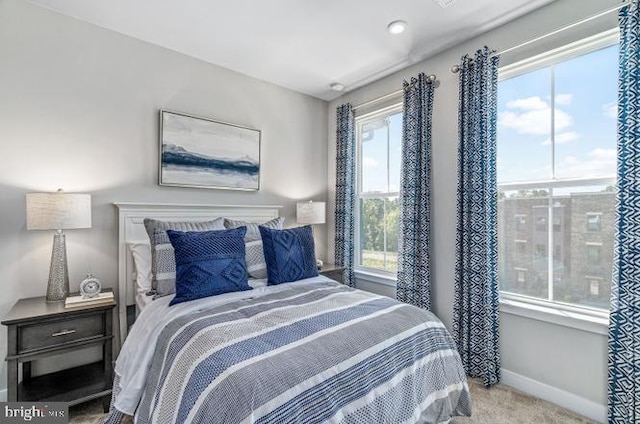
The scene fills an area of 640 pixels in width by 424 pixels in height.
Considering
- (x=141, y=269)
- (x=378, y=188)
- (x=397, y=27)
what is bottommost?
(x=141, y=269)

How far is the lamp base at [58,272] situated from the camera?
2.01 meters

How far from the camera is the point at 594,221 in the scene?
1948 millimetres

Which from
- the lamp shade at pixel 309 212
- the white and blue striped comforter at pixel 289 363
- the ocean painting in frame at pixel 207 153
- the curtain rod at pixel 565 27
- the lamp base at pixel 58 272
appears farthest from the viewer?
the lamp shade at pixel 309 212

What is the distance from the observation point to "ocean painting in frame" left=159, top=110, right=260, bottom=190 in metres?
2.67

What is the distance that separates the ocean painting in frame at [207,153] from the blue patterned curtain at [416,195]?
1.52 metres

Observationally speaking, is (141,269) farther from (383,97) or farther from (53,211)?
(383,97)

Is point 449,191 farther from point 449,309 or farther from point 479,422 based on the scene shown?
point 479,422

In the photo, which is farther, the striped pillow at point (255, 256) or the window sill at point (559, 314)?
the striped pillow at point (255, 256)

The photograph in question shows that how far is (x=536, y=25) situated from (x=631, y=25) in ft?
1.84

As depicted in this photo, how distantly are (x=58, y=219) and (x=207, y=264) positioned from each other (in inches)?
37.8

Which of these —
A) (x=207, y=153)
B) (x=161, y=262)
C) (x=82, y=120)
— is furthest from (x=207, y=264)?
(x=82, y=120)

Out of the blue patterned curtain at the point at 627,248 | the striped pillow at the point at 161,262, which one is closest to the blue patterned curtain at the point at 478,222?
the blue patterned curtain at the point at 627,248

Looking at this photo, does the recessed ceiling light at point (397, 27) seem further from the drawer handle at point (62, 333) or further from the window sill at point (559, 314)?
the drawer handle at point (62, 333)

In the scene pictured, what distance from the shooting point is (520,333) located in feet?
7.27
